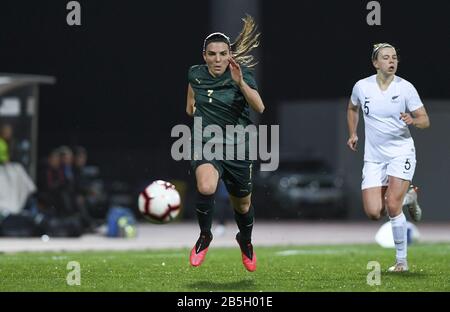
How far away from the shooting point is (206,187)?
1095 centimetres

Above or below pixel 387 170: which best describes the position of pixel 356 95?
above

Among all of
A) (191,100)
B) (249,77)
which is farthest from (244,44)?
(191,100)

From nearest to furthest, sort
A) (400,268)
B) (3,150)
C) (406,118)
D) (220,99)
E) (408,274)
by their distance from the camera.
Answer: (220,99), (406,118), (408,274), (400,268), (3,150)

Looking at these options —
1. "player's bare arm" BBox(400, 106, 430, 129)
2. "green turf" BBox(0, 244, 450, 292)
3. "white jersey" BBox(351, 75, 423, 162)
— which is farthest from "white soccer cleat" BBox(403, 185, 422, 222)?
"player's bare arm" BBox(400, 106, 430, 129)

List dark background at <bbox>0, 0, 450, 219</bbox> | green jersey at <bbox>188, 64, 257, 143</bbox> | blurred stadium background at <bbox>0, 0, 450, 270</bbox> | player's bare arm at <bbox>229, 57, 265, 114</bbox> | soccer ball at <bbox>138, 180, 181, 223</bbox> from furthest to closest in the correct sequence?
1. dark background at <bbox>0, 0, 450, 219</bbox>
2. blurred stadium background at <bbox>0, 0, 450, 270</bbox>
3. soccer ball at <bbox>138, 180, 181, 223</bbox>
4. green jersey at <bbox>188, 64, 257, 143</bbox>
5. player's bare arm at <bbox>229, 57, 265, 114</bbox>

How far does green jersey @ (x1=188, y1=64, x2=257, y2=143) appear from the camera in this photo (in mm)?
11102

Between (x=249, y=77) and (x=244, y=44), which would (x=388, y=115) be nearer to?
(x=244, y=44)

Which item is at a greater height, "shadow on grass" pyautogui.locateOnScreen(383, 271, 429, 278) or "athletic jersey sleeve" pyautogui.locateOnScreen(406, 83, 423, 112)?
"athletic jersey sleeve" pyautogui.locateOnScreen(406, 83, 423, 112)

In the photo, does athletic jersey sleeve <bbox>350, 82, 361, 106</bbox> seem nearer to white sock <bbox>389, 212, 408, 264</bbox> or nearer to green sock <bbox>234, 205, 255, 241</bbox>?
white sock <bbox>389, 212, 408, 264</bbox>

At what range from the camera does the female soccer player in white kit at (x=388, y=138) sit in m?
12.2

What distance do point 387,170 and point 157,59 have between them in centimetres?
2336

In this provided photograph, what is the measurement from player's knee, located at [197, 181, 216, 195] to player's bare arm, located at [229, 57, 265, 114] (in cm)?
87

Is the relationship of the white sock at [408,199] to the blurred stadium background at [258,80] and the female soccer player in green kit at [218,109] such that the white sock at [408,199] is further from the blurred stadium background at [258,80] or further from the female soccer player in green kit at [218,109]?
the blurred stadium background at [258,80]
